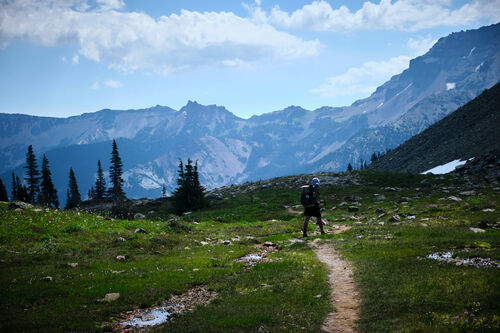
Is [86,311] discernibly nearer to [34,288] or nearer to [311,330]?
[34,288]

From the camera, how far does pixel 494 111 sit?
95.8 m

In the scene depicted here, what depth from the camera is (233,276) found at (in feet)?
49.2

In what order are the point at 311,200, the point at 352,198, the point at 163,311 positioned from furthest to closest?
1. the point at 352,198
2. the point at 311,200
3. the point at 163,311

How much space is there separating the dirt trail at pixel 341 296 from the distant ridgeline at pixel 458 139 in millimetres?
78032

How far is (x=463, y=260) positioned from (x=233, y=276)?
32.8ft

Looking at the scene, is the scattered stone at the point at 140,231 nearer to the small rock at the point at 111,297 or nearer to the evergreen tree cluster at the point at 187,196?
the small rock at the point at 111,297

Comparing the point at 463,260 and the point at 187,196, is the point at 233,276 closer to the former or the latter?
the point at 463,260

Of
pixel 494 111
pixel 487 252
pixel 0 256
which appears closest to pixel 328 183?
pixel 487 252

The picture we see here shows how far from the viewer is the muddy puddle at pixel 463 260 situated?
11445 mm

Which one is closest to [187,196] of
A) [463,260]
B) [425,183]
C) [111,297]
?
[425,183]

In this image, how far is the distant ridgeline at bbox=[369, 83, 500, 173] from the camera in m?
84.8

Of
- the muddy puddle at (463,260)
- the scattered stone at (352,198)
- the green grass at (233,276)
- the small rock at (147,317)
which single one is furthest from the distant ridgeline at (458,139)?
the small rock at (147,317)

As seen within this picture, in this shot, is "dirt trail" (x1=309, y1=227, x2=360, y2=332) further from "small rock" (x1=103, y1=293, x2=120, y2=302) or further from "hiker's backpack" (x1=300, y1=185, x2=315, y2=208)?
"small rock" (x1=103, y1=293, x2=120, y2=302)

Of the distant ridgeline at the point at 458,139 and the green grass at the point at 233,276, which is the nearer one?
the green grass at the point at 233,276
